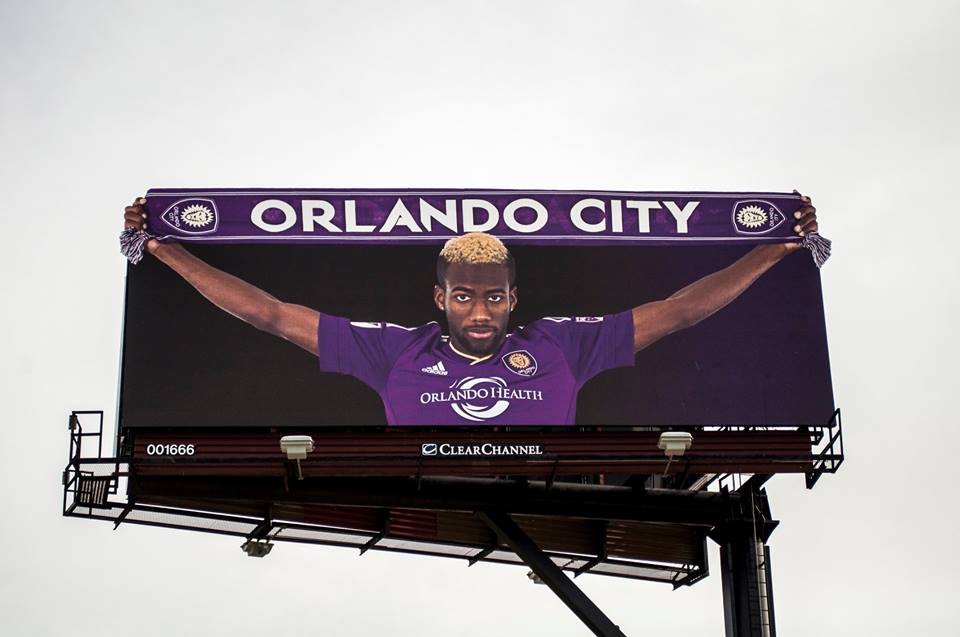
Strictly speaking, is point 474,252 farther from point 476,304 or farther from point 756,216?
point 756,216

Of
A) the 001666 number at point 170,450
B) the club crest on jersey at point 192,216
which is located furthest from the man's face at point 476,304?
the 001666 number at point 170,450

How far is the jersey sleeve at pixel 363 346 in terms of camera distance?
34469mm

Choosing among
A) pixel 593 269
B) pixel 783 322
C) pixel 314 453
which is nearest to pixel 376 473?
pixel 314 453

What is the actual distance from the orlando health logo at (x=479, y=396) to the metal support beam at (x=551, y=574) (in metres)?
2.21

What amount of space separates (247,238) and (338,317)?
2252 millimetres

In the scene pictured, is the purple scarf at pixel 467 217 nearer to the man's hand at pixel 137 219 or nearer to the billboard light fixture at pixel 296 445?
the man's hand at pixel 137 219

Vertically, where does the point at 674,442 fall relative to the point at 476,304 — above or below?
below

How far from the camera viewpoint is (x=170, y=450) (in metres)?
33.5

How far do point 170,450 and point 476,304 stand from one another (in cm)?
610

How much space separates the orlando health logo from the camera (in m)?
34.1

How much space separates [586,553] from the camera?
1532 inches

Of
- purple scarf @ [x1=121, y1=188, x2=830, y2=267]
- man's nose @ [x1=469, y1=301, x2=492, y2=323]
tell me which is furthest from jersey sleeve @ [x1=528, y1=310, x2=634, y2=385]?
purple scarf @ [x1=121, y1=188, x2=830, y2=267]

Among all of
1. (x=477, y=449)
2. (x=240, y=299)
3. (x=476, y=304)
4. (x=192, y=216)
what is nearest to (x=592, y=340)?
(x=476, y=304)

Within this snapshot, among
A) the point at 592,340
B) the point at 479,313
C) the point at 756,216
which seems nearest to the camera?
the point at 592,340
